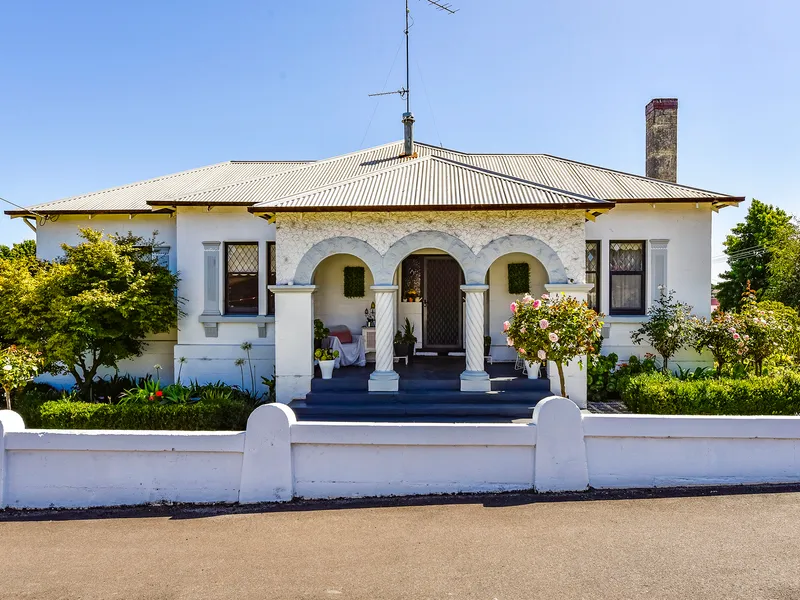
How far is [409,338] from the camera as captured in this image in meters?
11.2

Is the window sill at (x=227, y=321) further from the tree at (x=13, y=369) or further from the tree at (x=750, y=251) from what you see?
the tree at (x=750, y=251)

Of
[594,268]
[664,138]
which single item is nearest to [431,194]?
[594,268]

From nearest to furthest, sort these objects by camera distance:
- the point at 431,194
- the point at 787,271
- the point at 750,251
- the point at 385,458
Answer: the point at 385,458, the point at 431,194, the point at 787,271, the point at 750,251

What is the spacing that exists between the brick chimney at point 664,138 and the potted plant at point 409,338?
8811mm

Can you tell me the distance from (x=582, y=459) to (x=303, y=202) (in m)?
6.49

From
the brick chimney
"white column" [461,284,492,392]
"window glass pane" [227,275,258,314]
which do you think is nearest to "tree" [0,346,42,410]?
"window glass pane" [227,275,258,314]

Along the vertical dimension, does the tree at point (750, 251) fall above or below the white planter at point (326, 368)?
above

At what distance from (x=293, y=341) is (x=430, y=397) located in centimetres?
291

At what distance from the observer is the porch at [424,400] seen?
25.9 feet

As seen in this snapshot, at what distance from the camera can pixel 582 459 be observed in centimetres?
506

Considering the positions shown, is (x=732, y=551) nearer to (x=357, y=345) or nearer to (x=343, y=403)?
(x=343, y=403)

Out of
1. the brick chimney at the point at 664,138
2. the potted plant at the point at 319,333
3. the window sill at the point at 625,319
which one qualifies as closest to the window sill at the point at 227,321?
the potted plant at the point at 319,333

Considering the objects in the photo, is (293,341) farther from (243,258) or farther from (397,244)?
(243,258)

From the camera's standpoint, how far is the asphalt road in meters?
3.53
